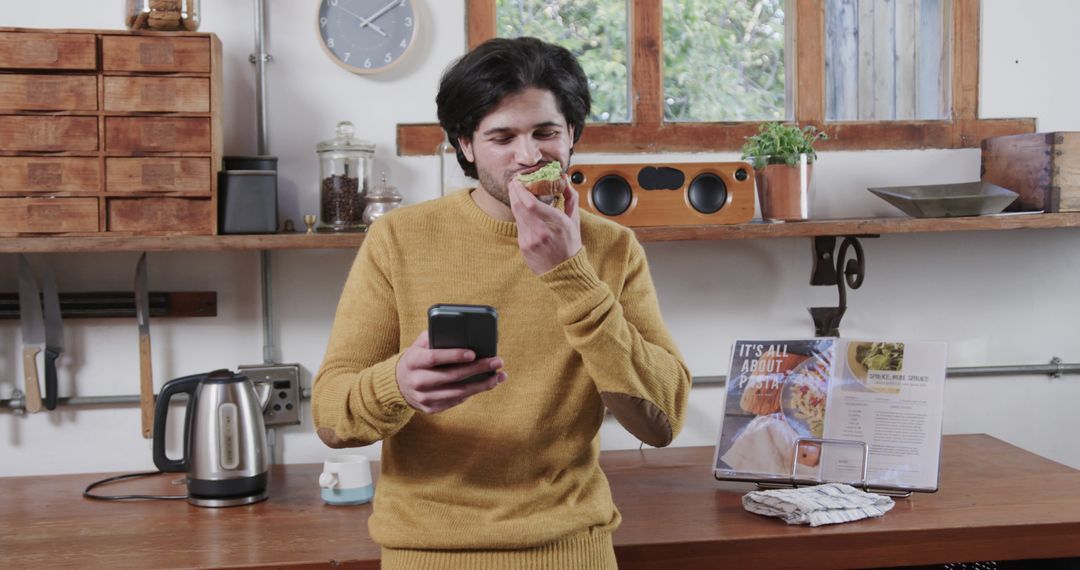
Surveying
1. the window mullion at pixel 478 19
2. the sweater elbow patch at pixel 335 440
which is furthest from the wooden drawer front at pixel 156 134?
the sweater elbow patch at pixel 335 440

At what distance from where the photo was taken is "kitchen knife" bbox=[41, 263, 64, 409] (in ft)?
7.41

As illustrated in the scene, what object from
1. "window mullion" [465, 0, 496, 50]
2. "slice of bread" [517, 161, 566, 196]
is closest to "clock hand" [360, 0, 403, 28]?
"window mullion" [465, 0, 496, 50]

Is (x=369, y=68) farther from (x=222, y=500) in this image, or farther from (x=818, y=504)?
(x=818, y=504)

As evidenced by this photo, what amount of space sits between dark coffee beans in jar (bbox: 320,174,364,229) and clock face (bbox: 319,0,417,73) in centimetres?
27

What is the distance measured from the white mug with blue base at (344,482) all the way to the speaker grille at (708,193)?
0.90 meters

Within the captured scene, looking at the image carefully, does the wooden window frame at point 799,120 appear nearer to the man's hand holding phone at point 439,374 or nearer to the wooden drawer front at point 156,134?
the wooden drawer front at point 156,134

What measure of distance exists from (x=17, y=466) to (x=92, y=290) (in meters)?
0.42

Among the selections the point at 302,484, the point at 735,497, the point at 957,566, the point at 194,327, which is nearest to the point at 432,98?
the point at 194,327

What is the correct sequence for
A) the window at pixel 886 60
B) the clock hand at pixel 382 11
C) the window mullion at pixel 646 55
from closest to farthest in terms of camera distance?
the clock hand at pixel 382 11 → the window mullion at pixel 646 55 → the window at pixel 886 60

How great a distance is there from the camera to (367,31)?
2.33 metres

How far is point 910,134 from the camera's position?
2525 mm

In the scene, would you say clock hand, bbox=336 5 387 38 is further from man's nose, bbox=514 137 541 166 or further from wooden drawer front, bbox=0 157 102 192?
man's nose, bbox=514 137 541 166

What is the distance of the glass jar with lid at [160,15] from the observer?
211 centimetres

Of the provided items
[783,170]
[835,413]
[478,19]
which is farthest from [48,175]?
[835,413]
